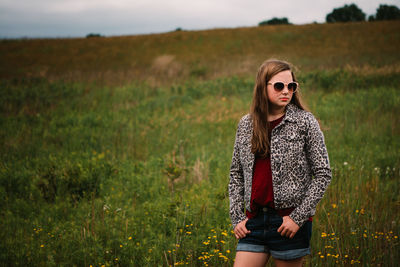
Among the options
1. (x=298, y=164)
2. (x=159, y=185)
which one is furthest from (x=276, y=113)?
(x=159, y=185)

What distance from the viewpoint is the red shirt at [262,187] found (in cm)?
170

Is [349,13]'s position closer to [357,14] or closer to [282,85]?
[357,14]

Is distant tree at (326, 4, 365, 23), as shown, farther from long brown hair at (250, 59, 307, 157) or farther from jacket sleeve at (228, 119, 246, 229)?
jacket sleeve at (228, 119, 246, 229)

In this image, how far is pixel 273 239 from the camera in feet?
5.45

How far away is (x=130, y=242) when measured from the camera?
10.2 feet

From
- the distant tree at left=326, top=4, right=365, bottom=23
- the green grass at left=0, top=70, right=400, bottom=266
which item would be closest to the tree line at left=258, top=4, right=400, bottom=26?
the distant tree at left=326, top=4, right=365, bottom=23

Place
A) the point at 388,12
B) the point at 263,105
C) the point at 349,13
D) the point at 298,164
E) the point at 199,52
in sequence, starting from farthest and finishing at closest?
the point at 349,13 < the point at 388,12 < the point at 199,52 < the point at 263,105 < the point at 298,164

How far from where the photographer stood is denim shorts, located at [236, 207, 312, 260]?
1.64m

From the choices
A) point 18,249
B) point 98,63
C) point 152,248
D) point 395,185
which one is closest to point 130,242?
point 152,248

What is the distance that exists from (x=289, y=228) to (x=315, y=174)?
1.12 feet

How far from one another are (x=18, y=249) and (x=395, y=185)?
4786 mm

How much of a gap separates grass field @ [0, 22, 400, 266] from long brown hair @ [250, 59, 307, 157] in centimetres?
62

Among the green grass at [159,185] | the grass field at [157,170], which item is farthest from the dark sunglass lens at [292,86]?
the green grass at [159,185]

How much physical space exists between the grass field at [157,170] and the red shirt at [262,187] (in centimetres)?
66
